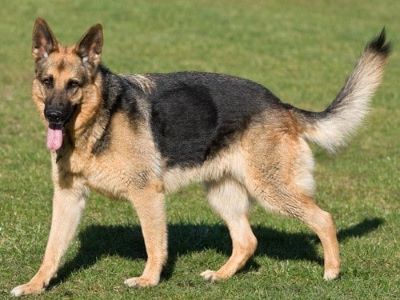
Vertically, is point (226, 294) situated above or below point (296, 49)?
above

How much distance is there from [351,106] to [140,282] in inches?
98.1

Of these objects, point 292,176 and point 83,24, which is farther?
point 83,24

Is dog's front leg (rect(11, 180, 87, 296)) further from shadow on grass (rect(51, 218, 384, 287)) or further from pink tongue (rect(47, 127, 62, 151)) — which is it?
pink tongue (rect(47, 127, 62, 151))

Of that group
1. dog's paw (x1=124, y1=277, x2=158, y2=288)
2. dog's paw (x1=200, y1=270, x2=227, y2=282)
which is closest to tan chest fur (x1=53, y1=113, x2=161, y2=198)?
dog's paw (x1=124, y1=277, x2=158, y2=288)

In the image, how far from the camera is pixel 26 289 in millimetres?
6477

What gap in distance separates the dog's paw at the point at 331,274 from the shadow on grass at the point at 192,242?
1.68 feet

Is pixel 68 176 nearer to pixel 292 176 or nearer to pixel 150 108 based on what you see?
pixel 150 108

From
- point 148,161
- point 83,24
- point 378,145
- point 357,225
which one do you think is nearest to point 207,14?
point 83,24

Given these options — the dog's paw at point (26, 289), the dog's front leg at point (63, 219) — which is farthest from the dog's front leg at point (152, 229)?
the dog's paw at point (26, 289)

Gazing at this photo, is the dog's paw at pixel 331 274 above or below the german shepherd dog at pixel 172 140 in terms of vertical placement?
below

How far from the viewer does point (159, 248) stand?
6.80 m

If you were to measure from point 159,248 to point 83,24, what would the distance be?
56.0 feet

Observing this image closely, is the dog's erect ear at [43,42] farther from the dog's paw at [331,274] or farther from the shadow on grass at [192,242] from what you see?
the dog's paw at [331,274]

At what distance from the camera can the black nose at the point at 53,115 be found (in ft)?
20.5
